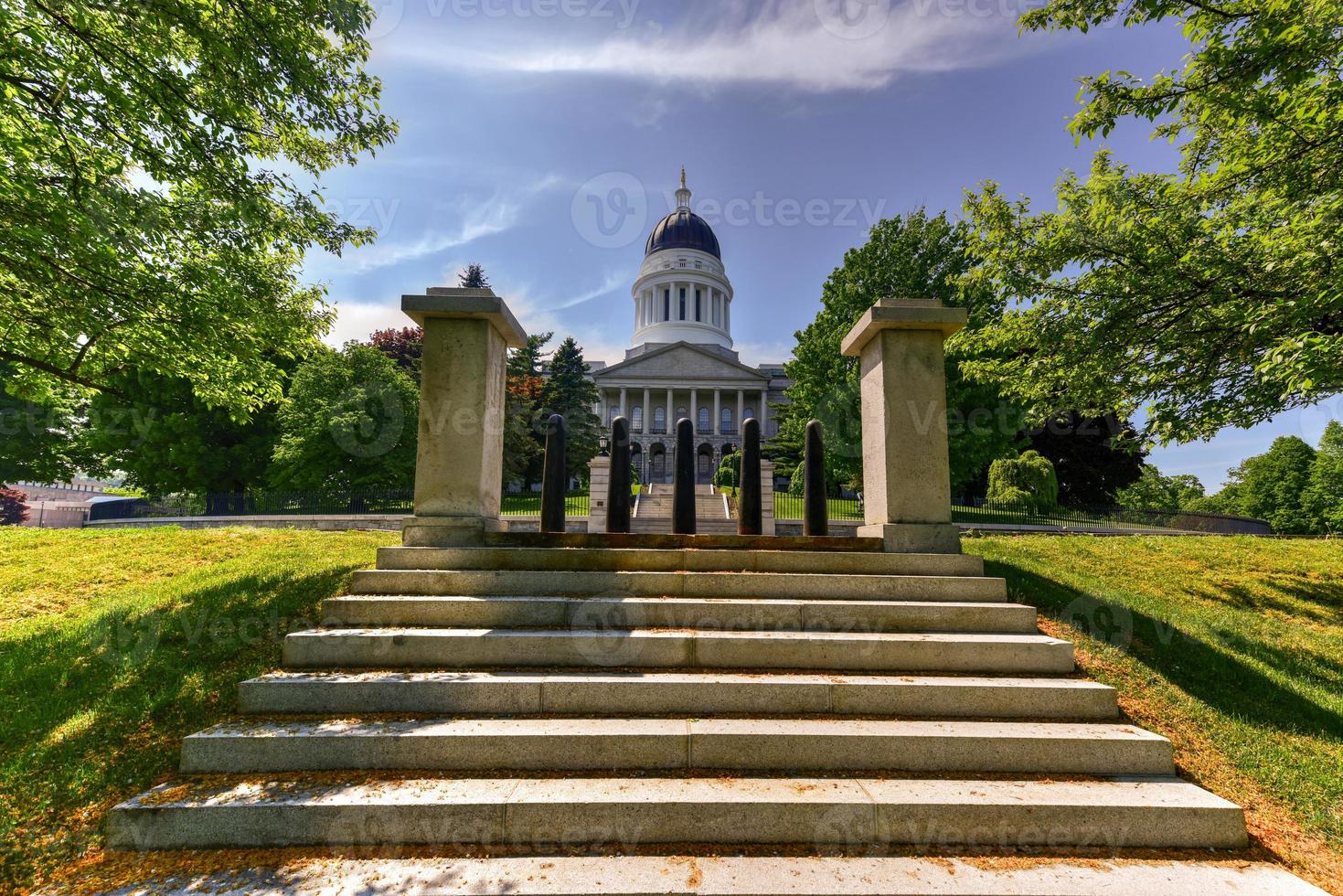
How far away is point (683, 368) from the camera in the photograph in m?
59.3

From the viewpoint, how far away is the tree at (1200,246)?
20.3ft

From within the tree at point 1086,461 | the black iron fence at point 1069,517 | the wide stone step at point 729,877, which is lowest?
the wide stone step at point 729,877

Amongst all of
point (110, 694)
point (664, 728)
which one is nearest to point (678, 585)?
point (664, 728)

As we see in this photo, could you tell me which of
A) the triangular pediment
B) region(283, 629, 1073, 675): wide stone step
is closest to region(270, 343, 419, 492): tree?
region(283, 629, 1073, 675): wide stone step

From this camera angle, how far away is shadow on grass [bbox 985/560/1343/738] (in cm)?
454

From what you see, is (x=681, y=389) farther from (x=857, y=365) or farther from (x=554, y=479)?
(x=554, y=479)

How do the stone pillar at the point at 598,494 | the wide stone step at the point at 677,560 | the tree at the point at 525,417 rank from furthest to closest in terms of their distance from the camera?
the tree at the point at 525,417 < the stone pillar at the point at 598,494 < the wide stone step at the point at 677,560

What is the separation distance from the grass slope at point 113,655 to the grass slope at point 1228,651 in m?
6.83

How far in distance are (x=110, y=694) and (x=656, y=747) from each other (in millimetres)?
4434

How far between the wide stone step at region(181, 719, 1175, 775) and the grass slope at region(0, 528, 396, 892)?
24.2 inches

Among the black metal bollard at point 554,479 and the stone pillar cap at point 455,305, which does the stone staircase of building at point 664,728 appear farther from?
the stone pillar cap at point 455,305

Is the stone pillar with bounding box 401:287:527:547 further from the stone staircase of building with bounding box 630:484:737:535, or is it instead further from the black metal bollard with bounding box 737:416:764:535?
the stone staircase of building with bounding box 630:484:737:535

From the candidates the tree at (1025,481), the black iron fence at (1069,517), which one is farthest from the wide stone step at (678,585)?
the tree at (1025,481)

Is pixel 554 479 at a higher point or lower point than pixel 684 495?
higher
